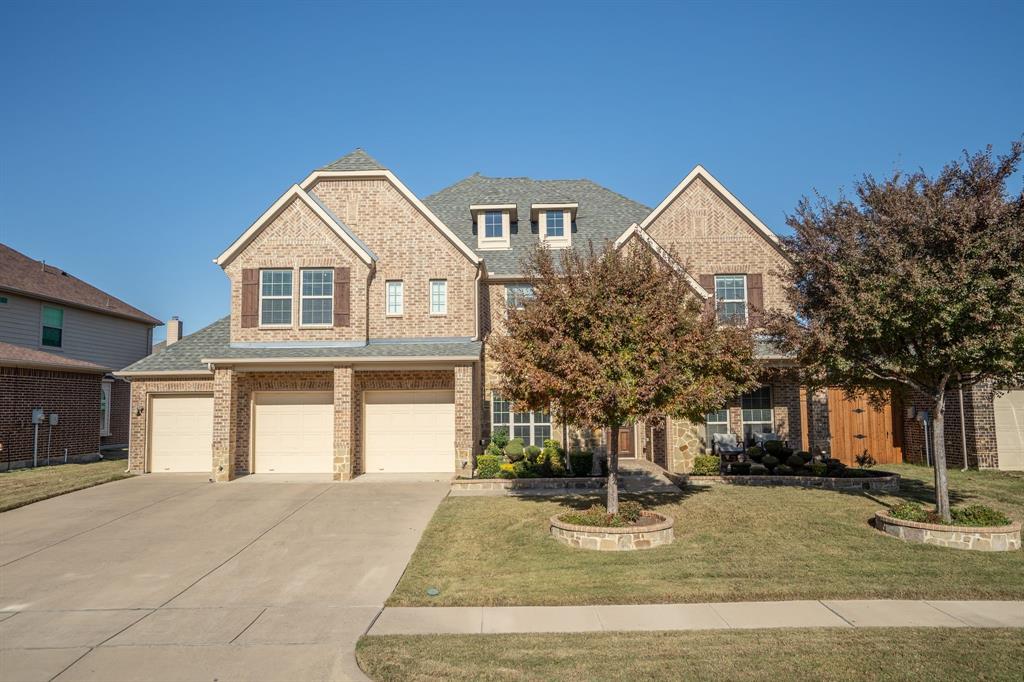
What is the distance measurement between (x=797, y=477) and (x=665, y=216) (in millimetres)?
9234

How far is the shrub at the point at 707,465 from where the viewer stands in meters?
16.5

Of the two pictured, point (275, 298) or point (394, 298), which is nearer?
point (275, 298)

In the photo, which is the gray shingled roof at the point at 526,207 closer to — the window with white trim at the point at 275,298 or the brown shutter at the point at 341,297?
the brown shutter at the point at 341,297

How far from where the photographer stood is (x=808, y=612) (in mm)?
7562

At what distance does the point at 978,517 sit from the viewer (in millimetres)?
10727

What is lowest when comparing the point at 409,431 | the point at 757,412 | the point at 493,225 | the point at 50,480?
the point at 50,480

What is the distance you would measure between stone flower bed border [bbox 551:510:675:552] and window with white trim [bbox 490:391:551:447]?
9570mm

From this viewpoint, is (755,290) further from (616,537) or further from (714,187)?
(616,537)

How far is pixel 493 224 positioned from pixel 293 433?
10.0 metres

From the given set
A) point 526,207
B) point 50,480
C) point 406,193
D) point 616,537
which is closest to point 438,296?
point 406,193

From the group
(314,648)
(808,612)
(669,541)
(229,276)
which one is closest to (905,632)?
(808,612)

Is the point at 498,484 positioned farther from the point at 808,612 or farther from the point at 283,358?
the point at 808,612

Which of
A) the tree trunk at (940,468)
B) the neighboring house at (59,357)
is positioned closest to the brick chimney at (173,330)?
the neighboring house at (59,357)

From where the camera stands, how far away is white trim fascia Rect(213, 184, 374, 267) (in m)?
18.1
